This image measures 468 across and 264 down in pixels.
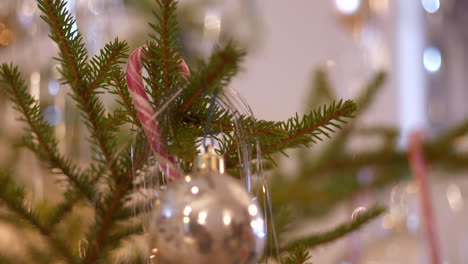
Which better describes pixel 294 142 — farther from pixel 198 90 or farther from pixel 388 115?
pixel 388 115

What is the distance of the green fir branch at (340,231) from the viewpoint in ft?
0.93

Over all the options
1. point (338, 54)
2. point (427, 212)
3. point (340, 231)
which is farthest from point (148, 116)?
point (338, 54)

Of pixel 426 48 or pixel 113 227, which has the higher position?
pixel 426 48

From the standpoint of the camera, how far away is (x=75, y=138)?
25.7 inches

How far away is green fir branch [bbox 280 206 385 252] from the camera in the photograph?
283 millimetres

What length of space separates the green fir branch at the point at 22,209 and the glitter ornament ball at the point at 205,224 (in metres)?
0.13

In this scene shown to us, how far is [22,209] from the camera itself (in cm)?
29

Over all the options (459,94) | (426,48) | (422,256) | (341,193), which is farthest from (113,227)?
(459,94)

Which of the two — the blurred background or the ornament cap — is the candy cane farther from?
the blurred background

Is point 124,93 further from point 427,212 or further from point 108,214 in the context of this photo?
point 427,212

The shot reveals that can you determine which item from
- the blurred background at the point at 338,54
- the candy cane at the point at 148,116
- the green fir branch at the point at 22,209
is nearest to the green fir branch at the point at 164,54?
the candy cane at the point at 148,116

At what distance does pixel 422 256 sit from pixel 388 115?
83cm

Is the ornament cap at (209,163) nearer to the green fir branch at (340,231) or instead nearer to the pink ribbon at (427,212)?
the green fir branch at (340,231)

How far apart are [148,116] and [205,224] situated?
66 millimetres
